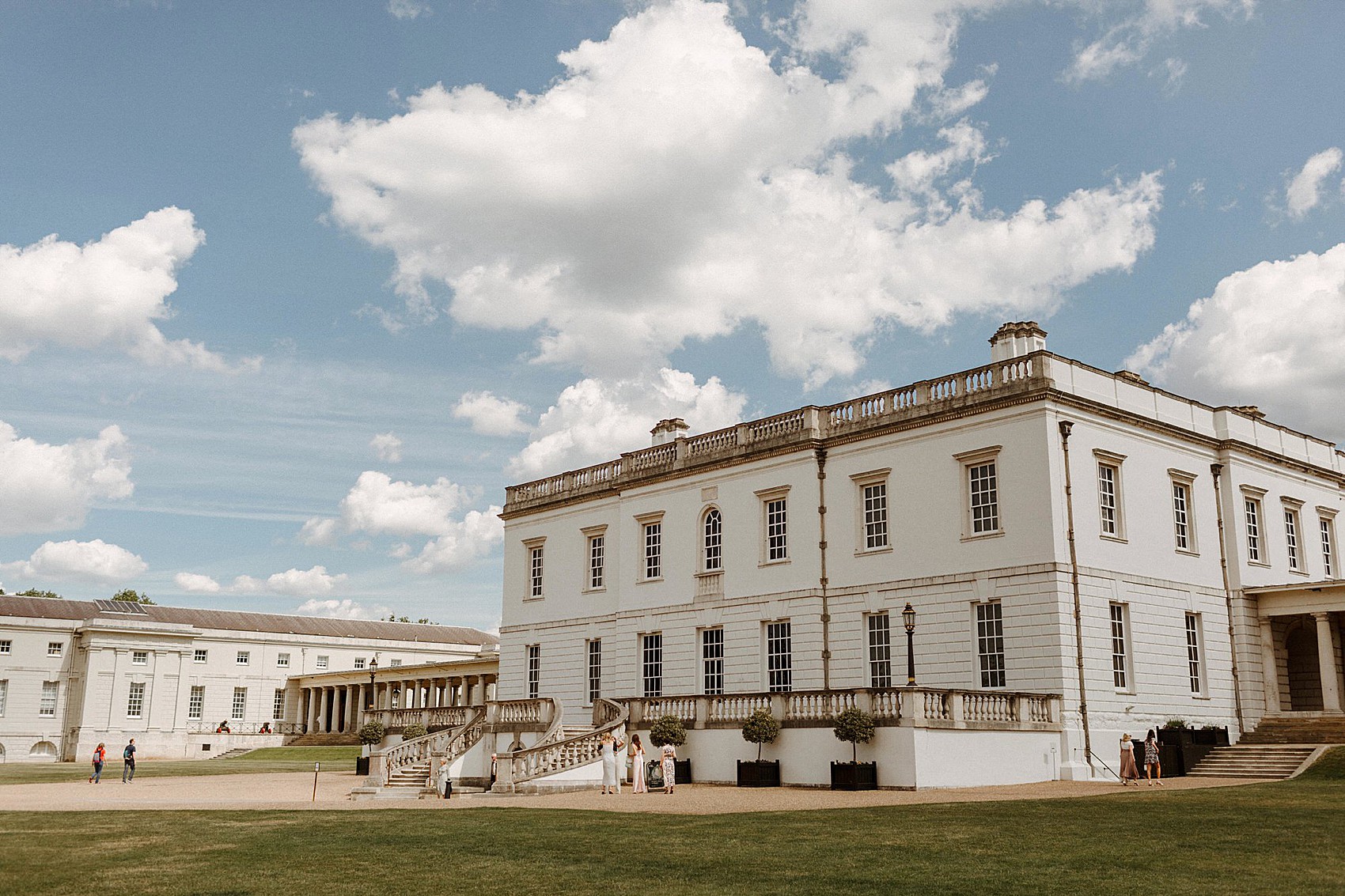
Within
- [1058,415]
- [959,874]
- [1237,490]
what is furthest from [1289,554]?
[959,874]

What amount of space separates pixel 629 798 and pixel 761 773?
15.2 feet

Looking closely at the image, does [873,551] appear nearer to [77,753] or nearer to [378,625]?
[77,753]

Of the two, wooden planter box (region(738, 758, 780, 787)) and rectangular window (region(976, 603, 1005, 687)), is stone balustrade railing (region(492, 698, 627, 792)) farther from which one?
rectangular window (region(976, 603, 1005, 687))

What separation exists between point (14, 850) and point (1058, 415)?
24472 millimetres

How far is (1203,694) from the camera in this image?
3192 centimetres

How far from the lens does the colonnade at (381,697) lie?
71.4 meters

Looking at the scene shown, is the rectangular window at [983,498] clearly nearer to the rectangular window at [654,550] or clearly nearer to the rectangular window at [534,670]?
the rectangular window at [654,550]

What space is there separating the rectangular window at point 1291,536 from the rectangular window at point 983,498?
→ 435 inches

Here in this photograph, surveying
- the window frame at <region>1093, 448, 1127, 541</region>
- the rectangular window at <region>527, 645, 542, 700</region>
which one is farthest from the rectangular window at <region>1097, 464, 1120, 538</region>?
the rectangular window at <region>527, 645, 542, 700</region>

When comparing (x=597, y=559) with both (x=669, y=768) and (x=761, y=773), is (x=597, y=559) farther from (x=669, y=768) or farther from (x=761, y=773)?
(x=669, y=768)

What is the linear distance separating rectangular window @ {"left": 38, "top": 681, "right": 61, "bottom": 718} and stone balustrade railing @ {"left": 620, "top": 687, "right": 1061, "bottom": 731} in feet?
222

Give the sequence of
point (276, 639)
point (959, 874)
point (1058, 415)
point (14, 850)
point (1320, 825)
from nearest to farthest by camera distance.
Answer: point (959, 874), point (14, 850), point (1320, 825), point (1058, 415), point (276, 639)

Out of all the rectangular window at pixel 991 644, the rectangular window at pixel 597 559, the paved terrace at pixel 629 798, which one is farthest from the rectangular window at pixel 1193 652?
the rectangular window at pixel 597 559

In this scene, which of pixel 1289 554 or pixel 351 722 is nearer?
pixel 1289 554
